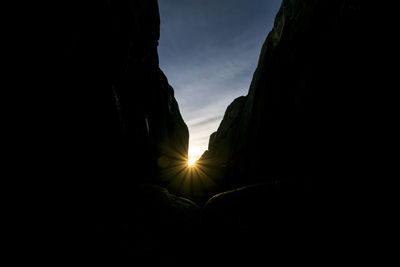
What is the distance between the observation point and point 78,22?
4.58 metres

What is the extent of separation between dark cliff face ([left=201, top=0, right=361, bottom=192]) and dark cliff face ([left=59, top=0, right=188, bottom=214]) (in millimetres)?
7880

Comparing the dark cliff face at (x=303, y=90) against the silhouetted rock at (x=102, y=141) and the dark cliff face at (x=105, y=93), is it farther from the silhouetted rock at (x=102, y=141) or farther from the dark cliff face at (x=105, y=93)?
the dark cliff face at (x=105, y=93)

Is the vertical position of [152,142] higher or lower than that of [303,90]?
lower

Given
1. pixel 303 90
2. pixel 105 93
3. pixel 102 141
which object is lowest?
pixel 102 141

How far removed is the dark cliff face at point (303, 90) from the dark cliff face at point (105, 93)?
7.88 meters

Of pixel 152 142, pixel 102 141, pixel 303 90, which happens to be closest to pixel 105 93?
pixel 102 141

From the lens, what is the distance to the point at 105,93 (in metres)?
6.34

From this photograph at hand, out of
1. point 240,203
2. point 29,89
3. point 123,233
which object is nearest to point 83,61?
point 29,89

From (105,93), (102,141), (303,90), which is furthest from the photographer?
(303,90)

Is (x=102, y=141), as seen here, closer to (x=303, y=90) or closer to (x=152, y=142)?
(x=152, y=142)

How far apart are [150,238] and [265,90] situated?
13.5m

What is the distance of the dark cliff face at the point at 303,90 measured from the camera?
691cm

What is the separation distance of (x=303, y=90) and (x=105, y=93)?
11.5 meters

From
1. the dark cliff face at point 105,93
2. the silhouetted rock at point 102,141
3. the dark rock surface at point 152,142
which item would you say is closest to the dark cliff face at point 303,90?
the dark rock surface at point 152,142
